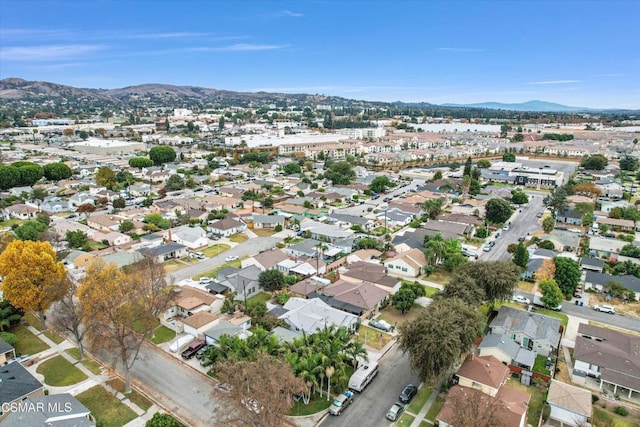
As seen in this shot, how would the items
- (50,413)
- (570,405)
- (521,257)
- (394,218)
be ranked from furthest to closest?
1. (394,218)
2. (521,257)
3. (570,405)
4. (50,413)

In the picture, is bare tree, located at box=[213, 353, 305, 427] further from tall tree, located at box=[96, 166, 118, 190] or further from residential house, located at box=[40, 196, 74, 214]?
tall tree, located at box=[96, 166, 118, 190]

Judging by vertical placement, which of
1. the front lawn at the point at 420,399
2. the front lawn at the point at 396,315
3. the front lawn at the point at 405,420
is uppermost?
the front lawn at the point at 396,315

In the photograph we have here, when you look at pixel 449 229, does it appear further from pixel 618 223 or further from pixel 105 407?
pixel 105 407

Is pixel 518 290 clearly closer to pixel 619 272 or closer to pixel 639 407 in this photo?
pixel 619 272

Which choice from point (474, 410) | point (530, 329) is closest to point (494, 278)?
point (530, 329)

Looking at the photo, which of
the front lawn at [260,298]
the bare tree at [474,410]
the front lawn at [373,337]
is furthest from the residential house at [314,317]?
the bare tree at [474,410]

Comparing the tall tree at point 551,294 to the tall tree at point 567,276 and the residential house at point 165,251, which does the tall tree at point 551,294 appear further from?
the residential house at point 165,251
